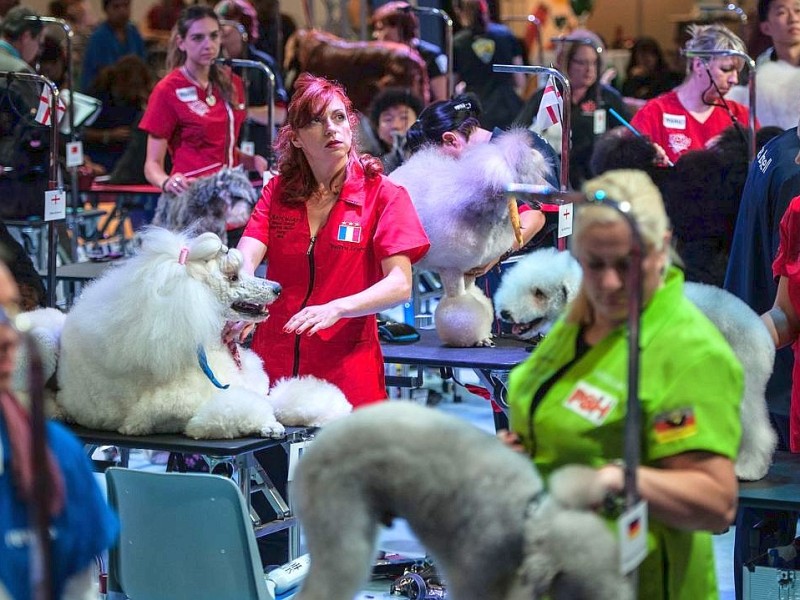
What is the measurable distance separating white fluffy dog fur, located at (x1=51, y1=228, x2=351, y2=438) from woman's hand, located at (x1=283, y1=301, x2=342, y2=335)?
0.12 m

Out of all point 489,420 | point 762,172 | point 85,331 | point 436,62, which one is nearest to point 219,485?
point 85,331

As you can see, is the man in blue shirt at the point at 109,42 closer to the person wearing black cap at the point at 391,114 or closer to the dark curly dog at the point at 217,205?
the person wearing black cap at the point at 391,114

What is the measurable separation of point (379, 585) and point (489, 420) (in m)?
1.94

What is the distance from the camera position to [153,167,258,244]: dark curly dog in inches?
193

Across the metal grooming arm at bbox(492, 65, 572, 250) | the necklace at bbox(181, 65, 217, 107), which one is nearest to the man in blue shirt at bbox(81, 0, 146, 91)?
the necklace at bbox(181, 65, 217, 107)

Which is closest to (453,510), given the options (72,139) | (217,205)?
(217,205)

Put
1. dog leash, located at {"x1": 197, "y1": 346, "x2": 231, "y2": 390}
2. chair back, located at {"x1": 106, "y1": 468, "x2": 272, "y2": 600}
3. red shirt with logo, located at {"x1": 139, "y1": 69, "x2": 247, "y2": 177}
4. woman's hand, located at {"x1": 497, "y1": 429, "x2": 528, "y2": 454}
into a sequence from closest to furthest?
woman's hand, located at {"x1": 497, "y1": 429, "x2": 528, "y2": 454}, chair back, located at {"x1": 106, "y1": 468, "x2": 272, "y2": 600}, dog leash, located at {"x1": 197, "y1": 346, "x2": 231, "y2": 390}, red shirt with logo, located at {"x1": 139, "y1": 69, "x2": 247, "y2": 177}

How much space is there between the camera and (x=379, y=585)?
3783 mm

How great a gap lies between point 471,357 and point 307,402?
812 mm

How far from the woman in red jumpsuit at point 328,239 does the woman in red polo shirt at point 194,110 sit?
7.89ft

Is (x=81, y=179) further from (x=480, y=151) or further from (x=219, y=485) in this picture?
(x=219, y=485)

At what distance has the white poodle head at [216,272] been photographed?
2.94 meters

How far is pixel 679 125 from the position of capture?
18.3ft

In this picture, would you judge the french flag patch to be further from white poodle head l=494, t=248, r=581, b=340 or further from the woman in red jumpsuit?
white poodle head l=494, t=248, r=581, b=340
